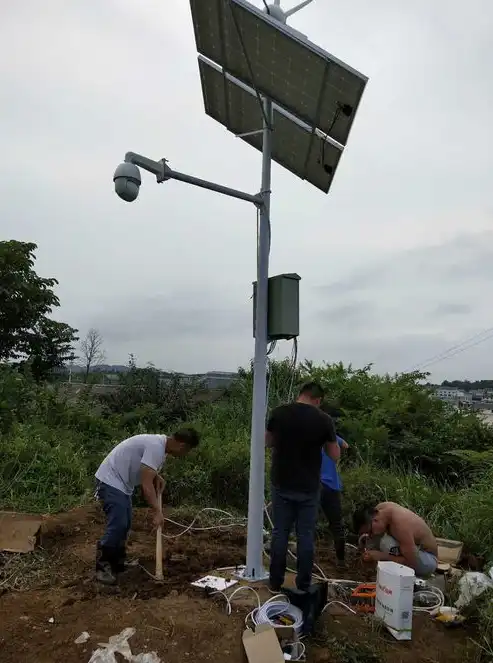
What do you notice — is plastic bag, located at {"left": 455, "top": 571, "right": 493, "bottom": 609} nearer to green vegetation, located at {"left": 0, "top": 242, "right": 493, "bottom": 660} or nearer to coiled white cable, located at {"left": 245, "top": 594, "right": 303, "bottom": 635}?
green vegetation, located at {"left": 0, "top": 242, "right": 493, "bottom": 660}

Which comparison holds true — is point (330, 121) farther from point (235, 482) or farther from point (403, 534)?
point (235, 482)

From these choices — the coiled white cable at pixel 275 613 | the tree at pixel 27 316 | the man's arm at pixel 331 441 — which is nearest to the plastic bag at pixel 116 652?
the coiled white cable at pixel 275 613

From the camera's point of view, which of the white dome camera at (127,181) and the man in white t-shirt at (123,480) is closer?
the white dome camera at (127,181)

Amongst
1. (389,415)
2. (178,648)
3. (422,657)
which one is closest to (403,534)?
(422,657)

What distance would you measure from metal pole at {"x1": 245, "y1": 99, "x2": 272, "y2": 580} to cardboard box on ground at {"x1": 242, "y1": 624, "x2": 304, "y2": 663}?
88cm

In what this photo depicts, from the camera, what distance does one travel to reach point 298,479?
4.25 meters

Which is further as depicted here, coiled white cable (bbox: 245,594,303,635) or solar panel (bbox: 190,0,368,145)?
solar panel (bbox: 190,0,368,145)

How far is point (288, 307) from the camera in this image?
459 cm

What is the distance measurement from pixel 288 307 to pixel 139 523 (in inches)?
152

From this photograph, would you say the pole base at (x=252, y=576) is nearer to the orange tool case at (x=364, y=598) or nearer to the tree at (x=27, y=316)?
the orange tool case at (x=364, y=598)

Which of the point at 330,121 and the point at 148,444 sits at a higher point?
the point at 330,121

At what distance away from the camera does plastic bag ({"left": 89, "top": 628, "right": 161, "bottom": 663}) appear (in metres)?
3.38

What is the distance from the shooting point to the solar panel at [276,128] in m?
5.17

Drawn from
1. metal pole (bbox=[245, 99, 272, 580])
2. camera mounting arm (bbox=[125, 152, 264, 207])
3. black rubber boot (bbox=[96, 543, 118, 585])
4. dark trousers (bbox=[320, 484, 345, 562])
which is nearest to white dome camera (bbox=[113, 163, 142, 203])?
camera mounting arm (bbox=[125, 152, 264, 207])
